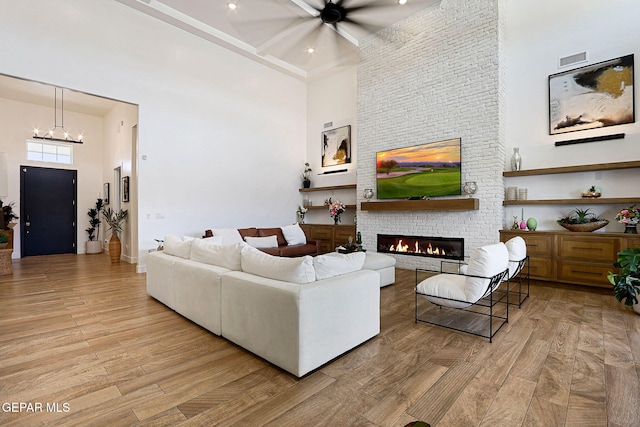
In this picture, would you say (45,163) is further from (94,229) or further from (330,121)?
(330,121)

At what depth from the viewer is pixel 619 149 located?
4.56 metres

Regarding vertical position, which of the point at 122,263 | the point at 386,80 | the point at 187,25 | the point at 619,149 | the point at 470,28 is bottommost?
the point at 122,263

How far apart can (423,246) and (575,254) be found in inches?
93.5

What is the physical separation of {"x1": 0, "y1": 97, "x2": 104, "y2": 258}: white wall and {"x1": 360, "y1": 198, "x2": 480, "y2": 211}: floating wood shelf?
809 cm

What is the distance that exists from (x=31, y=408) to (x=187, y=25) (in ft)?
21.8

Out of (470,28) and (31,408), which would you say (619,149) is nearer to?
(470,28)

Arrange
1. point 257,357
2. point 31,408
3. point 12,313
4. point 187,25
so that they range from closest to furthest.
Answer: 1. point 31,408
2. point 257,357
3. point 12,313
4. point 187,25

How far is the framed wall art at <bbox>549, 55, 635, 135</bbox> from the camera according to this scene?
451 centimetres

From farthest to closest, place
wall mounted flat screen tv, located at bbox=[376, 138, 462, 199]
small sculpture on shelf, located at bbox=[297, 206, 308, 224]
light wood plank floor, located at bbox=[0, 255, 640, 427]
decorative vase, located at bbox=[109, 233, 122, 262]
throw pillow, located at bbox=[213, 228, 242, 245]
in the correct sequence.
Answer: small sculpture on shelf, located at bbox=[297, 206, 308, 224], decorative vase, located at bbox=[109, 233, 122, 262], throw pillow, located at bbox=[213, 228, 242, 245], wall mounted flat screen tv, located at bbox=[376, 138, 462, 199], light wood plank floor, located at bbox=[0, 255, 640, 427]

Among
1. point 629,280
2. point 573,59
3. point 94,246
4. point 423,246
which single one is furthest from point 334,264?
point 94,246

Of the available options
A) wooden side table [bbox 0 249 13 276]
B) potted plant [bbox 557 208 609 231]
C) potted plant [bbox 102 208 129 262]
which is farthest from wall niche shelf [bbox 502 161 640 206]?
wooden side table [bbox 0 249 13 276]

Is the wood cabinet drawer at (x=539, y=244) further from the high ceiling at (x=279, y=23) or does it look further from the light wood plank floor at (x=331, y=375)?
the high ceiling at (x=279, y=23)

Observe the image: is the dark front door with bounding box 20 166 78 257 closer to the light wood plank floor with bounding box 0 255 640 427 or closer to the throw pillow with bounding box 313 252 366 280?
the light wood plank floor with bounding box 0 255 640 427

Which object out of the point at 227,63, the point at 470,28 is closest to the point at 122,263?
the point at 227,63
